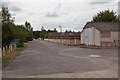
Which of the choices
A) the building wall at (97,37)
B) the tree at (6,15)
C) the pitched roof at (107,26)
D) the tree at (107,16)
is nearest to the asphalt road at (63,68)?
the tree at (6,15)

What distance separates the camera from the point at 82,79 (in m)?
7.03

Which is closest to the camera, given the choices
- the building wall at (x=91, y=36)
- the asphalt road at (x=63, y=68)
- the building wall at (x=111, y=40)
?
the asphalt road at (x=63, y=68)

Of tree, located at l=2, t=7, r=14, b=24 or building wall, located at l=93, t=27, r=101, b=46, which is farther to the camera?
building wall, located at l=93, t=27, r=101, b=46

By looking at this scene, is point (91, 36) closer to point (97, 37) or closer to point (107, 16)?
point (97, 37)

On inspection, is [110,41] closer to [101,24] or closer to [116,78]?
[101,24]

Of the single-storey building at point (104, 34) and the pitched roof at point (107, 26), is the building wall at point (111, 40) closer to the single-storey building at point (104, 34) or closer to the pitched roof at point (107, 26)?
the single-storey building at point (104, 34)

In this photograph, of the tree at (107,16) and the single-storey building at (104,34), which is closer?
the single-storey building at (104,34)

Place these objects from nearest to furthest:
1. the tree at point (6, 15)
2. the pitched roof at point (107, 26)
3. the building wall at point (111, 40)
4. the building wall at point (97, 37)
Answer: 1. the tree at point (6, 15)
2. the building wall at point (111, 40)
3. the building wall at point (97, 37)
4. the pitched roof at point (107, 26)

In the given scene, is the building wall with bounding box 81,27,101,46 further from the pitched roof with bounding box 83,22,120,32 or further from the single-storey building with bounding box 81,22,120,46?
the pitched roof with bounding box 83,22,120,32

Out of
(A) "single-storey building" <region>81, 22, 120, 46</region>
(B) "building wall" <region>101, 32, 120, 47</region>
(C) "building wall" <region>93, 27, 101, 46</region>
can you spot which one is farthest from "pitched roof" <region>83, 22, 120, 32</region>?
(B) "building wall" <region>101, 32, 120, 47</region>

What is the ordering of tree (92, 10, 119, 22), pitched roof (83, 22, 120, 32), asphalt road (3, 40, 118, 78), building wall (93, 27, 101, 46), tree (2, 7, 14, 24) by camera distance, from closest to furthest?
asphalt road (3, 40, 118, 78), tree (2, 7, 14, 24), building wall (93, 27, 101, 46), pitched roof (83, 22, 120, 32), tree (92, 10, 119, 22)

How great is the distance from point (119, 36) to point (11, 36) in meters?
21.8

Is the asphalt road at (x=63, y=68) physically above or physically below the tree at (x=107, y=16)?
below

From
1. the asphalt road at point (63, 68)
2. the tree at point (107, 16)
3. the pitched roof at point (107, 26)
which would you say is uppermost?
the tree at point (107, 16)
